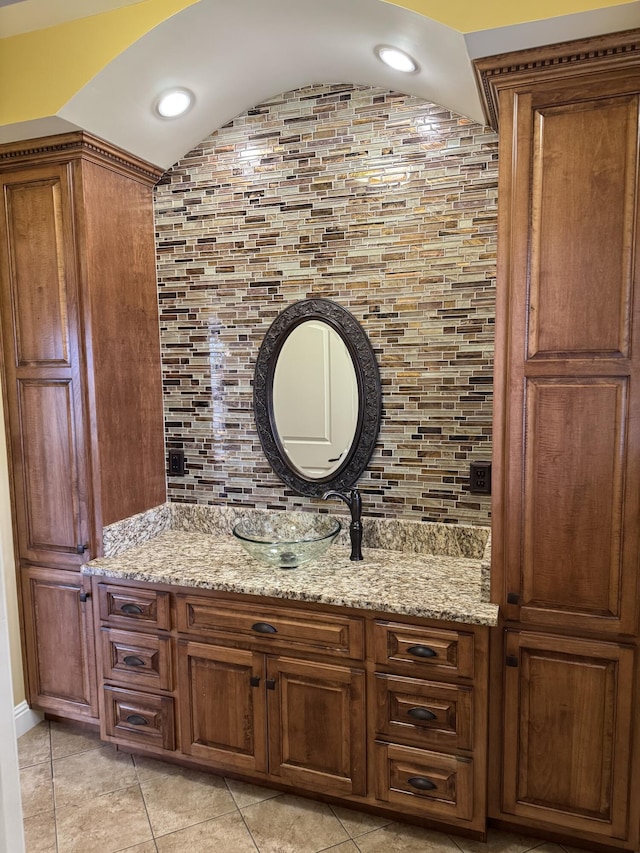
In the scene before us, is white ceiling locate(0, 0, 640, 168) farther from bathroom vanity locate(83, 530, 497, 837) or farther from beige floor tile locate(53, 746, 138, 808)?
beige floor tile locate(53, 746, 138, 808)

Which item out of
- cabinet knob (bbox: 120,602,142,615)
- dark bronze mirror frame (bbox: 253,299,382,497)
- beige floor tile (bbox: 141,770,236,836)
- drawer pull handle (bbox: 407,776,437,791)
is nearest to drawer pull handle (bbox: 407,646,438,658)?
drawer pull handle (bbox: 407,776,437,791)

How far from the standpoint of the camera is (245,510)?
2.81 metres

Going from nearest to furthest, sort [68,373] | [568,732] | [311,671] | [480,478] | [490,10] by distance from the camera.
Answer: [490,10] < [568,732] < [311,671] < [480,478] < [68,373]

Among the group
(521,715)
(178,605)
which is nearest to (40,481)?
(178,605)

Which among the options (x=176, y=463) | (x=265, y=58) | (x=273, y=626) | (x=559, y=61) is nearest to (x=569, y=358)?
(x=559, y=61)

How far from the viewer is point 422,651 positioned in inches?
79.7

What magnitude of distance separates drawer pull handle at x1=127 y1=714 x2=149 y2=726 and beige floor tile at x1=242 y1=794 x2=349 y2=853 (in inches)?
20.5

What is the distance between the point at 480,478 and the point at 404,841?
1.31 m

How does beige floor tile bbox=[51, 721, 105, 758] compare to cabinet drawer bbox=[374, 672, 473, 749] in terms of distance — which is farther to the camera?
beige floor tile bbox=[51, 721, 105, 758]

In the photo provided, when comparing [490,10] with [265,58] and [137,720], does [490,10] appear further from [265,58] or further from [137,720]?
[137,720]

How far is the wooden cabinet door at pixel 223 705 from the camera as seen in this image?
227 cm

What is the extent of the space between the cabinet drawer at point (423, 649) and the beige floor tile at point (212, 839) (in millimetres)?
788

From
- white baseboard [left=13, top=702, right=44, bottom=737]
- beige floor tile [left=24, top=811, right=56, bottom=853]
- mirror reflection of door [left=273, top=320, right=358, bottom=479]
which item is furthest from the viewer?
white baseboard [left=13, top=702, right=44, bottom=737]

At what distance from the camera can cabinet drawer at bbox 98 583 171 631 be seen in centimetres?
238
